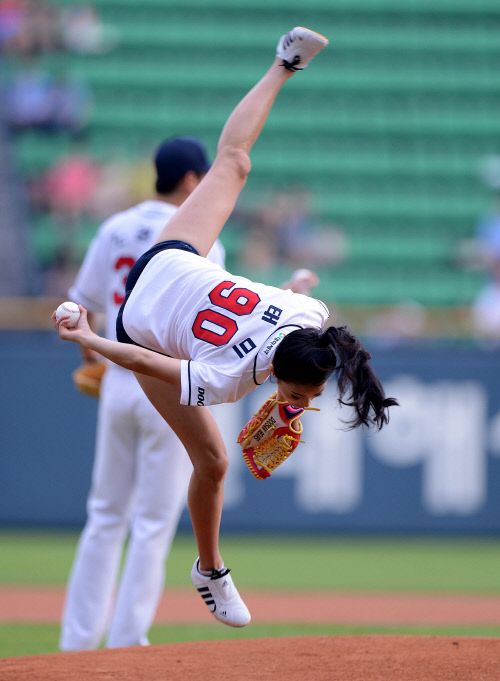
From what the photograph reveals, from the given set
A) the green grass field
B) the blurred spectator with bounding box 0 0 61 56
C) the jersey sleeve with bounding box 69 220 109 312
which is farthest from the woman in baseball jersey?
the blurred spectator with bounding box 0 0 61 56

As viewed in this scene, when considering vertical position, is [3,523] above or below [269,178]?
below

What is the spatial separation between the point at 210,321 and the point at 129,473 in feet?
4.92

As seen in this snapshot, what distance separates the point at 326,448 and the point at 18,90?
6.14 m

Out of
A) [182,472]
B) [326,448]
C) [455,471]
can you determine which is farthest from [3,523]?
[182,472]

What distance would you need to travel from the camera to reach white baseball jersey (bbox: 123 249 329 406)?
417cm

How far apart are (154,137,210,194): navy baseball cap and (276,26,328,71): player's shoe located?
0.54m

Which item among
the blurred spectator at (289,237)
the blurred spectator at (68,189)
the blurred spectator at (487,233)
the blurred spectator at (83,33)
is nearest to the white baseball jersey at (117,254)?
the blurred spectator at (289,237)

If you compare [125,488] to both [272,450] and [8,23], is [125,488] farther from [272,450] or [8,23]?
[8,23]

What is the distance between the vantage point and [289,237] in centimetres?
1290

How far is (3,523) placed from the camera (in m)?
10.1

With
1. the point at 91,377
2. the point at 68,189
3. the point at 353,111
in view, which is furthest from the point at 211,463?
the point at 353,111

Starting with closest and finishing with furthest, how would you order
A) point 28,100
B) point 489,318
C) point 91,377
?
point 91,377 → point 489,318 → point 28,100

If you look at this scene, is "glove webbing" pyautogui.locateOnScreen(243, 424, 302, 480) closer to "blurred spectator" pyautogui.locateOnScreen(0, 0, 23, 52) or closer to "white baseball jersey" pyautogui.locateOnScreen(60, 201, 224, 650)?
"white baseball jersey" pyautogui.locateOnScreen(60, 201, 224, 650)

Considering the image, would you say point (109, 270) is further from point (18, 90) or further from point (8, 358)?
point (18, 90)
